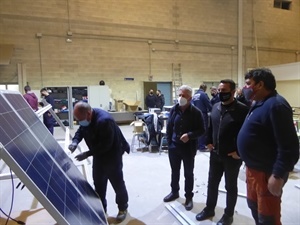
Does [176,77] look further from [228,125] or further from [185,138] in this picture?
[228,125]

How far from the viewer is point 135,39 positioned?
35.0ft

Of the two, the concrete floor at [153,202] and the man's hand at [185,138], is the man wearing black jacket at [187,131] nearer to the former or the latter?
the man's hand at [185,138]

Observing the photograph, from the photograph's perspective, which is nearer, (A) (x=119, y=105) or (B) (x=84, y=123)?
(B) (x=84, y=123)

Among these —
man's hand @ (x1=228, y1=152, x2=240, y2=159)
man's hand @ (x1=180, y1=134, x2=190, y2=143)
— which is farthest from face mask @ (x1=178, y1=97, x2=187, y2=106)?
man's hand @ (x1=228, y1=152, x2=240, y2=159)

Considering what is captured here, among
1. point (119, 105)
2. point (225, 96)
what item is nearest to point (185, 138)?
point (225, 96)

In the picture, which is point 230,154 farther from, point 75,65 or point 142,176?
point 75,65

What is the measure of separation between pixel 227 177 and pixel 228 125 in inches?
21.2

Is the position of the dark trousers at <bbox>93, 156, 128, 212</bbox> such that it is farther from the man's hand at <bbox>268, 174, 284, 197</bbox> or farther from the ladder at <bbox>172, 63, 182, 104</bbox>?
the ladder at <bbox>172, 63, 182, 104</bbox>

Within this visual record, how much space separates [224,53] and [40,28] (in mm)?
8622

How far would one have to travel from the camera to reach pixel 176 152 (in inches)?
116

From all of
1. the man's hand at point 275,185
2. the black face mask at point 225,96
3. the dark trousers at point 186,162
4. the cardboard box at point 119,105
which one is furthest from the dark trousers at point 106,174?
the cardboard box at point 119,105

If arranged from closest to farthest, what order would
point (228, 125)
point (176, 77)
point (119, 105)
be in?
point (228, 125)
point (119, 105)
point (176, 77)

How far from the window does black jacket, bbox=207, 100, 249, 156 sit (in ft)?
46.0

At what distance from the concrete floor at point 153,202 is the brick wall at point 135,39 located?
20.5 ft
